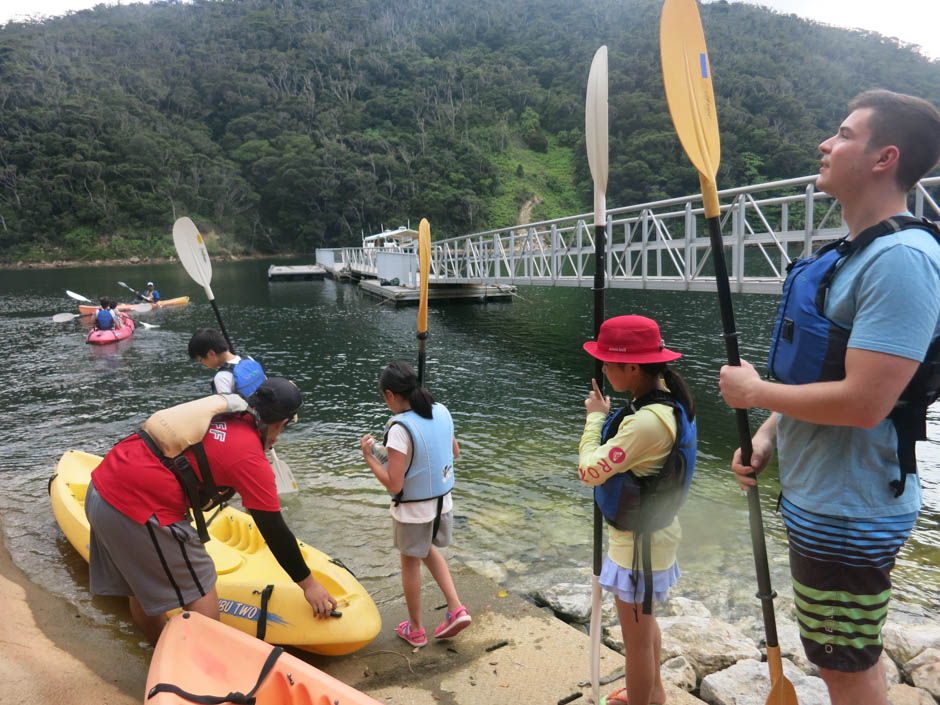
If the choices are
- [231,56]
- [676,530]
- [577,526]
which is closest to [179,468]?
[676,530]

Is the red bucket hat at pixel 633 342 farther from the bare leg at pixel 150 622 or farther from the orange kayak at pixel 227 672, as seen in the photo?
the bare leg at pixel 150 622

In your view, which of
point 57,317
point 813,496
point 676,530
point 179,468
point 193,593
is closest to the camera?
point 813,496

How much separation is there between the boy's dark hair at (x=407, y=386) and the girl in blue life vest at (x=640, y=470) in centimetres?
109

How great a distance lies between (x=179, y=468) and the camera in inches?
108

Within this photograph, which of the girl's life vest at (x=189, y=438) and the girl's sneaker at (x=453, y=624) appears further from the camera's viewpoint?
the girl's sneaker at (x=453, y=624)

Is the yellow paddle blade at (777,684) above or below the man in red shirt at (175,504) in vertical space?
below

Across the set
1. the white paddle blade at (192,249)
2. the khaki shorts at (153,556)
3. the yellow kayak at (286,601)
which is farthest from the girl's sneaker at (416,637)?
the white paddle blade at (192,249)

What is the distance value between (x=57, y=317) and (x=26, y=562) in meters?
20.2

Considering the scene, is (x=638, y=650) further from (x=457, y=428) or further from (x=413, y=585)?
(x=457, y=428)

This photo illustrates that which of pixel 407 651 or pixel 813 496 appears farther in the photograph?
pixel 407 651

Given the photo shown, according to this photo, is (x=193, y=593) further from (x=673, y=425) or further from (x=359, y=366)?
(x=359, y=366)

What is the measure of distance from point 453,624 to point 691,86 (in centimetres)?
307

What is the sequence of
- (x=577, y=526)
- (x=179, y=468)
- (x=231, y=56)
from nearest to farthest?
(x=179, y=468), (x=577, y=526), (x=231, y=56)

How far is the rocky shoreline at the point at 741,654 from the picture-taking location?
2.88 meters
